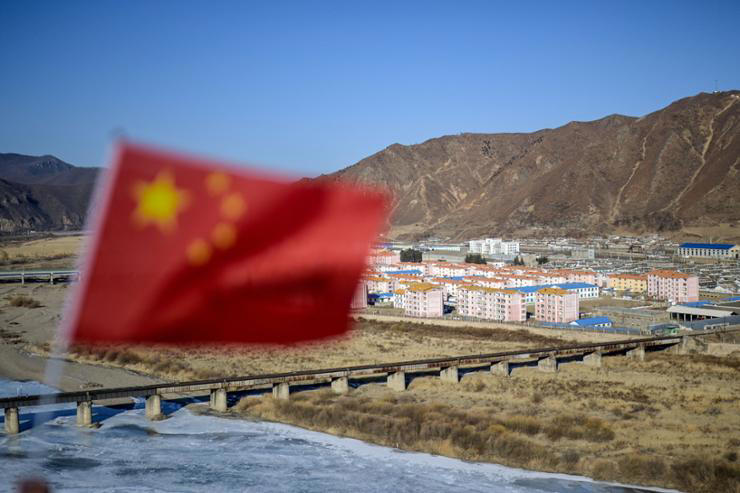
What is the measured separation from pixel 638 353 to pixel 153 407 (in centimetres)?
1475

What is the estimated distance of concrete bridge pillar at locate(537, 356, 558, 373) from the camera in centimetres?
2077

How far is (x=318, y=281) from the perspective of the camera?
7.61 ft

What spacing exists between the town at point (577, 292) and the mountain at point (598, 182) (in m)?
16.7

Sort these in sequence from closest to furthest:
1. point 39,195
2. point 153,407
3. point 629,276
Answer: point 153,407
point 629,276
point 39,195

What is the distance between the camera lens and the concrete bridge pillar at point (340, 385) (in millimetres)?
17594

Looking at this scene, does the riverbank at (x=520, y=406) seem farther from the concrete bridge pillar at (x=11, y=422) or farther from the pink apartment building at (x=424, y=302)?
the pink apartment building at (x=424, y=302)

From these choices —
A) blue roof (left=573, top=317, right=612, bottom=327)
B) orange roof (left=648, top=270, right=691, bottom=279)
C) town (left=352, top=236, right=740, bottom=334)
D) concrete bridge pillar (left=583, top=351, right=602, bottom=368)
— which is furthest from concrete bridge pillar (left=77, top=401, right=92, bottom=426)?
orange roof (left=648, top=270, right=691, bottom=279)

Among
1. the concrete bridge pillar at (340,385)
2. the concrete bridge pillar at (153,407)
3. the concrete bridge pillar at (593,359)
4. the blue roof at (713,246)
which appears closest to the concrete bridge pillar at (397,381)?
the concrete bridge pillar at (340,385)

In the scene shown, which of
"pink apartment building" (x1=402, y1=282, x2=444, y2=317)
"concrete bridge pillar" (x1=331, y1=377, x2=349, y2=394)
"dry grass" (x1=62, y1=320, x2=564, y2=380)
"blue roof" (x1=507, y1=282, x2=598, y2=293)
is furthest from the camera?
"blue roof" (x1=507, y1=282, x2=598, y2=293)

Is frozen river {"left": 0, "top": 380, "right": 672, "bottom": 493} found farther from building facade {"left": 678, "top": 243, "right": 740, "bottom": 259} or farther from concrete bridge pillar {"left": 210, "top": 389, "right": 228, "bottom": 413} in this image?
building facade {"left": 678, "top": 243, "right": 740, "bottom": 259}

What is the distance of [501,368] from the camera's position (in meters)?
20.2

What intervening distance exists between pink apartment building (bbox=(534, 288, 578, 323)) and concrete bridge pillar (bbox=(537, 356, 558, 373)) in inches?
314

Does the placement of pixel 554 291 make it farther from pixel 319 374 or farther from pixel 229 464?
pixel 229 464

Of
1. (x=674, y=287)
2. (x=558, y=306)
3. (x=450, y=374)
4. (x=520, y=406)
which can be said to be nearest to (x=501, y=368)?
(x=450, y=374)
